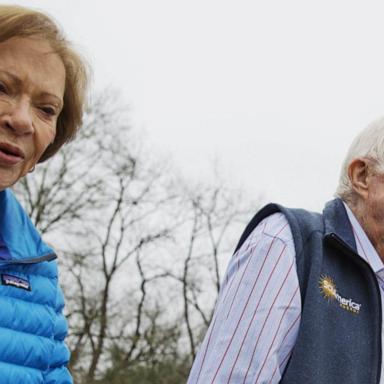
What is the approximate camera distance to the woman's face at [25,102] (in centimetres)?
249

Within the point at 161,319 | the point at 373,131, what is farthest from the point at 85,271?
the point at 373,131

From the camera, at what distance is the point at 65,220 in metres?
20.4

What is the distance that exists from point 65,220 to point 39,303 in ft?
59.1

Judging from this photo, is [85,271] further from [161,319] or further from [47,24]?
[47,24]

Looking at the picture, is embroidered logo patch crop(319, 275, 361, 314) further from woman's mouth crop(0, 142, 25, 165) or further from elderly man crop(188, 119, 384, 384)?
woman's mouth crop(0, 142, 25, 165)

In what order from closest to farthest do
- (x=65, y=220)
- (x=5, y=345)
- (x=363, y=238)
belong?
(x=5, y=345) → (x=363, y=238) → (x=65, y=220)

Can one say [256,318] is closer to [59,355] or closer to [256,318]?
[256,318]

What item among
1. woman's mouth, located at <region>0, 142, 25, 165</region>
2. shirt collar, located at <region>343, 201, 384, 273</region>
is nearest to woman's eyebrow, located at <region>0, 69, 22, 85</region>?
woman's mouth, located at <region>0, 142, 25, 165</region>

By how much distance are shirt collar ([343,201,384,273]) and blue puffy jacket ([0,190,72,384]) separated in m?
1.12

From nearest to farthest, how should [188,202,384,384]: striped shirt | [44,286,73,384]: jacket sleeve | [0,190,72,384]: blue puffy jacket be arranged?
1. [0,190,72,384]: blue puffy jacket
2. [188,202,384,384]: striped shirt
3. [44,286,73,384]: jacket sleeve

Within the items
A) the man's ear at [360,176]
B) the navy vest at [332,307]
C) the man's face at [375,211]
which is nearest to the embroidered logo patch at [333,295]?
the navy vest at [332,307]

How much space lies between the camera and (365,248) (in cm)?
294

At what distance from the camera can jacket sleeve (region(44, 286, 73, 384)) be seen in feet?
8.70

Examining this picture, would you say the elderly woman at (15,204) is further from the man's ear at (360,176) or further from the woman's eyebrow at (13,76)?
the man's ear at (360,176)
